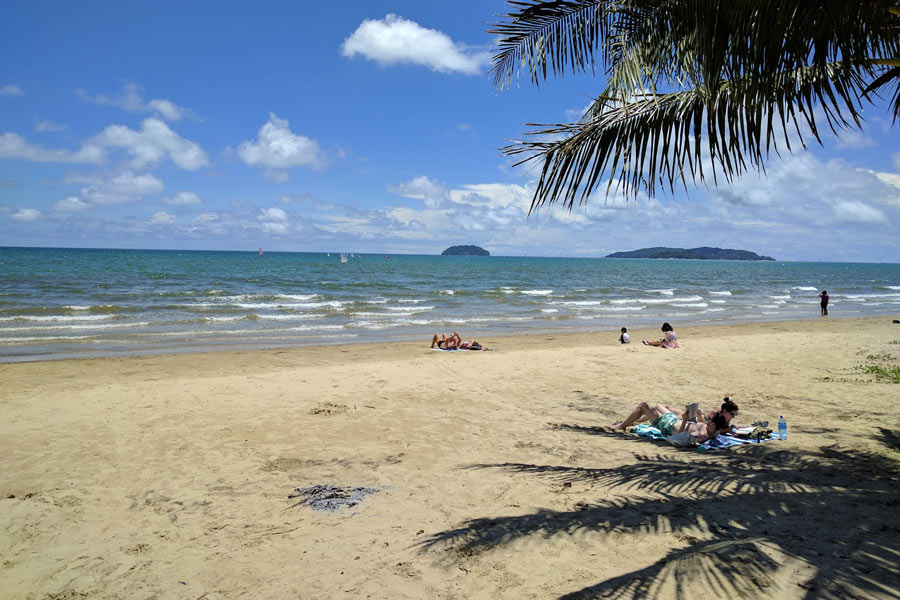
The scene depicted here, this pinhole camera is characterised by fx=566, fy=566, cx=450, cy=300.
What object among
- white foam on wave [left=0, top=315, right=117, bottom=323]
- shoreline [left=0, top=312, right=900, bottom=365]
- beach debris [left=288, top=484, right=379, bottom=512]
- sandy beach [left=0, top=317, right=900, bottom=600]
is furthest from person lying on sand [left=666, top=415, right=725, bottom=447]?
white foam on wave [left=0, top=315, right=117, bottom=323]

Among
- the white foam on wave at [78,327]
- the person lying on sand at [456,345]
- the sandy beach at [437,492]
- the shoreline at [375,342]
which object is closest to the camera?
the sandy beach at [437,492]

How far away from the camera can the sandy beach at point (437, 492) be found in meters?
3.61

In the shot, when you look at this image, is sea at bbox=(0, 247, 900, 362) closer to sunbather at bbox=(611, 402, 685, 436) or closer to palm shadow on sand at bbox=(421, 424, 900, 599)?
sunbather at bbox=(611, 402, 685, 436)

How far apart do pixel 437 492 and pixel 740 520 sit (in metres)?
2.43

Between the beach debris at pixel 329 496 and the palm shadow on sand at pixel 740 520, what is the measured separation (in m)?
1.01

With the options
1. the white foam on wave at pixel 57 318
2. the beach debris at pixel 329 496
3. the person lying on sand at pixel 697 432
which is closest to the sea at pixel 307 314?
the white foam on wave at pixel 57 318

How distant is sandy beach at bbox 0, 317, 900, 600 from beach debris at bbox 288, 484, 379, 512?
0.25 ft

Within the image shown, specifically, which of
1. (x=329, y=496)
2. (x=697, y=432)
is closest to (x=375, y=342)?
(x=697, y=432)

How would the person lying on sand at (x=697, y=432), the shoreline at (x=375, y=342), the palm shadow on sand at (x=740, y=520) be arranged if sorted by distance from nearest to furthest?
1. the palm shadow on sand at (x=740, y=520)
2. the person lying on sand at (x=697, y=432)
3. the shoreline at (x=375, y=342)

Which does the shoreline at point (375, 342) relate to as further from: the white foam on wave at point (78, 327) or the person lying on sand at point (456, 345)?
the white foam on wave at point (78, 327)

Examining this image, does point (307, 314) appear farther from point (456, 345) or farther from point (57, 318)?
point (456, 345)

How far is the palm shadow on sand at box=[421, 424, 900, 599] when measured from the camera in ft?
11.1

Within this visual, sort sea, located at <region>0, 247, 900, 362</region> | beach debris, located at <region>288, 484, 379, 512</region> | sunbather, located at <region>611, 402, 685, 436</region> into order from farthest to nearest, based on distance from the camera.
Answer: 1. sea, located at <region>0, 247, 900, 362</region>
2. sunbather, located at <region>611, 402, 685, 436</region>
3. beach debris, located at <region>288, 484, 379, 512</region>

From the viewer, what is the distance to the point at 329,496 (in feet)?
16.4
